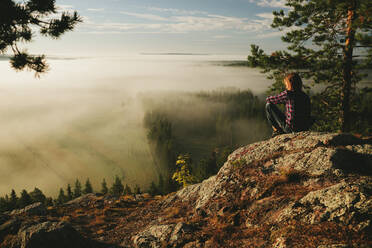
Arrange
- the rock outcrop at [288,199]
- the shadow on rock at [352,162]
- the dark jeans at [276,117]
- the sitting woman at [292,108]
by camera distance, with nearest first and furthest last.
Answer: the rock outcrop at [288,199] → the shadow on rock at [352,162] → the sitting woman at [292,108] → the dark jeans at [276,117]

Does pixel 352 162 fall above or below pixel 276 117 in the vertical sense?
below

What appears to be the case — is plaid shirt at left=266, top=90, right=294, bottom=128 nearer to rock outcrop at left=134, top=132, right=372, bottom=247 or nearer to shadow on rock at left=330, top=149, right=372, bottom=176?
rock outcrop at left=134, top=132, right=372, bottom=247

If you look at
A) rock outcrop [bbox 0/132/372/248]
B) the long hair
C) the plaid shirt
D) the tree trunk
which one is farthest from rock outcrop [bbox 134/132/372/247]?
the tree trunk

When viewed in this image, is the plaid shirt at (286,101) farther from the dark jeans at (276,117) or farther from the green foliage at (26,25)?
the green foliage at (26,25)

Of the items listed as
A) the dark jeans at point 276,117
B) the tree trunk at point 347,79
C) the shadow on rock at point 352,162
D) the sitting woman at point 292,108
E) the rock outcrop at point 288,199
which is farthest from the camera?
the tree trunk at point 347,79

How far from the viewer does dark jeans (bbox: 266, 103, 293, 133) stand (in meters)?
8.89

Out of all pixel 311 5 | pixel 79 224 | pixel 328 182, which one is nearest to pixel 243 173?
pixel 328 182

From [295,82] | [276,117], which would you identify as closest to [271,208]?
[276,117]

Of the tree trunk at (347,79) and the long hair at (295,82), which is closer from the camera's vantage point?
the long hair at (295,82)

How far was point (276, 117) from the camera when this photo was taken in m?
9.15

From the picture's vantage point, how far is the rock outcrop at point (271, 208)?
179 inches

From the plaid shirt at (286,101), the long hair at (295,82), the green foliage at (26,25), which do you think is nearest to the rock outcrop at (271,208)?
the plaid shirt at (286,101)

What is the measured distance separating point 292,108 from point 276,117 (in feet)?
3.65

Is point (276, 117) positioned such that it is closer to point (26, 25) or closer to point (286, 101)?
point (286, 101)
